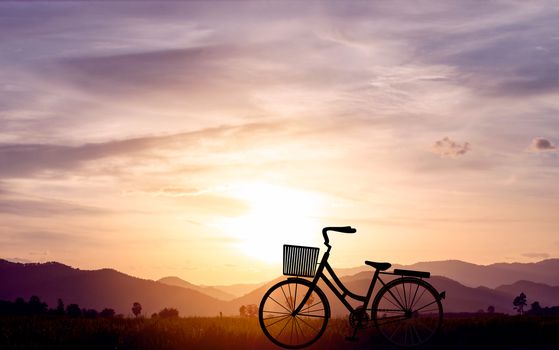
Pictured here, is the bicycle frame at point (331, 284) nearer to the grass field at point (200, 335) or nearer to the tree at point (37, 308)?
the grass field at point (200, 335)

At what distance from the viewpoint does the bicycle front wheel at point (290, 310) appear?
13.3 m

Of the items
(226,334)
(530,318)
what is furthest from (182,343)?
(530,318)

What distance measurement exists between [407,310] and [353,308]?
1.09 meters

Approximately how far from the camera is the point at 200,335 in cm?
1455

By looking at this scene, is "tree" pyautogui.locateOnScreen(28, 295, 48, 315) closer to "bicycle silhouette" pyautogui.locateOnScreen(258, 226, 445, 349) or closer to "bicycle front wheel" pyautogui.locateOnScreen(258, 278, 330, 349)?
"bicycle front wheel" pyautogui.locateOnScreen(258, 278, 330, 349)

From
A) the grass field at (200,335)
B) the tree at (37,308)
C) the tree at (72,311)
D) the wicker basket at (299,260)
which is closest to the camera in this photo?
the wicker basket at (299,260)

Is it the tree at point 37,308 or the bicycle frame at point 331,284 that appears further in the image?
the tree at point 37,308

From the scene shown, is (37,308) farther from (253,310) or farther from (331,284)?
(331,284)

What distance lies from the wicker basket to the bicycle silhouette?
0.02m

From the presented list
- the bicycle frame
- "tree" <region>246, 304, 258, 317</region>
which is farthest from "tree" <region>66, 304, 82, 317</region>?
the bicycle frame

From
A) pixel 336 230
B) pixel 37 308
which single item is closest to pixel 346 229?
pixel 336 230

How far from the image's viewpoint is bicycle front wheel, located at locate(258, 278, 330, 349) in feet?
43.6

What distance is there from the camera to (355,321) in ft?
44.3

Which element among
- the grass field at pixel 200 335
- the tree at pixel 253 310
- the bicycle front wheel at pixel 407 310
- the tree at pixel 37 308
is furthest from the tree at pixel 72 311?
the bicycle front wheel at pixel 407 310
